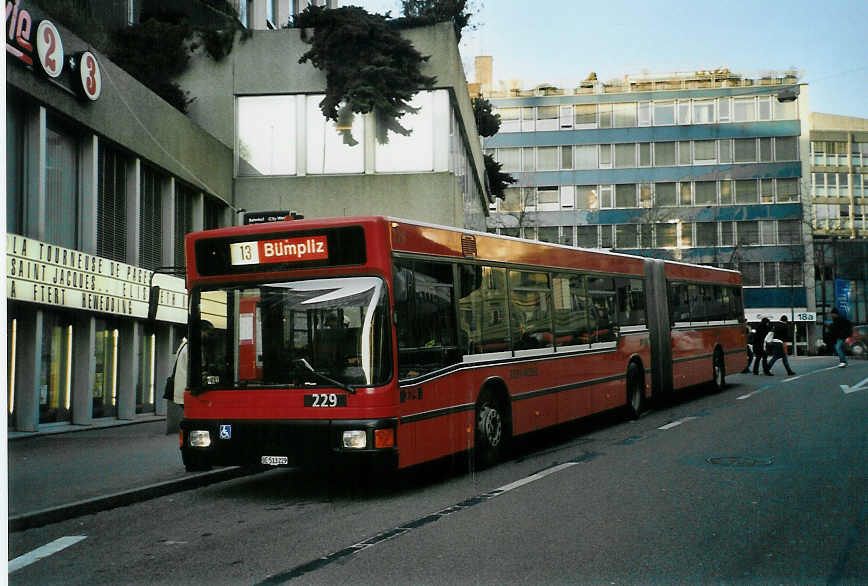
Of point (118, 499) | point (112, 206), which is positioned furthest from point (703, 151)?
point (118, 499)

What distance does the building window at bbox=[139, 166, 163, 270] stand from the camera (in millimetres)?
20578

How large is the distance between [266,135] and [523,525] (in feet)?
66.2

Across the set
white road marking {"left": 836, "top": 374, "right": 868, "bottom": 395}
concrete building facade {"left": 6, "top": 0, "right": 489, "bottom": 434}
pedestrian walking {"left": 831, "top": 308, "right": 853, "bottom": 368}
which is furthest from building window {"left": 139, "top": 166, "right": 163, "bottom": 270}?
pedestrian walking {"left": 831, "top": 308, "right": 853, "bottom": 368}

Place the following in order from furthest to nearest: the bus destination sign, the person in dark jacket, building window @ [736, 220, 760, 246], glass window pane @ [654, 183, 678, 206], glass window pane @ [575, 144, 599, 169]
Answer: glass window pane @ [575, 144, 599, 169] → glass window pane @ [654, 183, 678, 206] → building window @ [736, 220, 760, 246] → the person in dark jacket → the bus destination sign

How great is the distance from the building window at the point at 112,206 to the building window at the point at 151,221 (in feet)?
2.88

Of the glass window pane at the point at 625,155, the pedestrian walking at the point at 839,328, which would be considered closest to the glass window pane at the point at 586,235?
the glass window pane at the point at 625,155

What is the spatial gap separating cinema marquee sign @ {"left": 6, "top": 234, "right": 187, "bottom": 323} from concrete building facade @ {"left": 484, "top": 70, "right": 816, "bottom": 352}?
5503cm

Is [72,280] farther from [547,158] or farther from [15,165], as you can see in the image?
[547,158]

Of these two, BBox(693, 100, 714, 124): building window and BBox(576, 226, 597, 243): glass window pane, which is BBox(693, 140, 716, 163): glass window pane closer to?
BBox(693, 100, 714, 124): building window

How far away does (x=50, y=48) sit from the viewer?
15570 mm

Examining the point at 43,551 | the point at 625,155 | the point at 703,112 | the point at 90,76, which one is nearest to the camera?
the point at 43,551

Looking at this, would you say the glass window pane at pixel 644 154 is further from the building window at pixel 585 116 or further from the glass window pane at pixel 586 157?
the building window at pixel 585 116

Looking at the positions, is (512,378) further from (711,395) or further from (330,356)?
(711,395)

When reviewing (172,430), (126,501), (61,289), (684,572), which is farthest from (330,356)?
(61,289)
